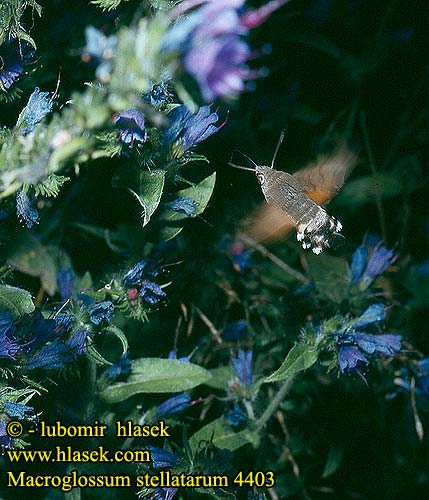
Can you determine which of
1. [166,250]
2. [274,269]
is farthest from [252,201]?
[166,250]

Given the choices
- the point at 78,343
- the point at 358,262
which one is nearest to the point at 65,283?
the point at 78,343

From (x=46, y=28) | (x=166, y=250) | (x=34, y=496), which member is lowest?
(x=34, y=496)

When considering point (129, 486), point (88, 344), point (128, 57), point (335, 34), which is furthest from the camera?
point (335, 34)

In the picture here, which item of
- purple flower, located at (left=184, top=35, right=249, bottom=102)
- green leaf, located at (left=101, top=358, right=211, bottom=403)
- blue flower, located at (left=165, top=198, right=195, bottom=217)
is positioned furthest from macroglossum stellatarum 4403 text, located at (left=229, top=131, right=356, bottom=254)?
purple flower, located at (left=184, top=35, right=249, bottom=102)

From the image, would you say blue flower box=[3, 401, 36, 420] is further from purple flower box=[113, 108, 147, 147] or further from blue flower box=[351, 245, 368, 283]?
blue flower box=[351, 245, 368, 283]

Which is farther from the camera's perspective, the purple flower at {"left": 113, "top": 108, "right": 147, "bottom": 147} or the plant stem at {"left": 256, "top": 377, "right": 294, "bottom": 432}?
the plant stem at {"left": 256, "top": 377, "right": 294, "bottom": 432}

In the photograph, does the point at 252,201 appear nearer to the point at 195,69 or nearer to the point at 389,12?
the point at 389,12

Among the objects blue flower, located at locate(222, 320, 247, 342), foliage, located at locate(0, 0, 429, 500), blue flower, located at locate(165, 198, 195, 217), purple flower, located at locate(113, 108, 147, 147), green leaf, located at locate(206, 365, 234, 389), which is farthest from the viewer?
blue flower, located at locate(222, 320, 247, 342)

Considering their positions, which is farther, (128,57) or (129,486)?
(129,486)
